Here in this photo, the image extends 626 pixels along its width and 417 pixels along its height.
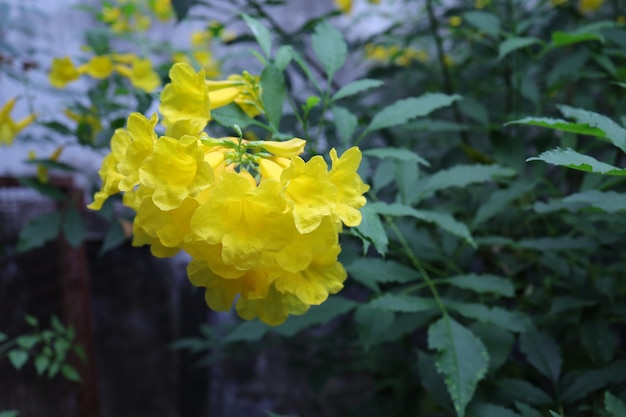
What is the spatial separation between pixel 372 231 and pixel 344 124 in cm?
32

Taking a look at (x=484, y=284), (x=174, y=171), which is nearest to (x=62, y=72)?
(x=174, y=171)

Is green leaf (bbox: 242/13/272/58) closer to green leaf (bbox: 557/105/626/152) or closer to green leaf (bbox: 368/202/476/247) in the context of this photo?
green leaf (bbox: 368/202/476/247)

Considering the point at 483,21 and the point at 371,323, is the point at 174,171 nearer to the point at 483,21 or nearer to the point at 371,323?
the point at 371,323

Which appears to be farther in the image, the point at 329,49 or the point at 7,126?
the point at 7,126

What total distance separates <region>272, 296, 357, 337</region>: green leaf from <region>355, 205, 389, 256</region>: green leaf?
36cm

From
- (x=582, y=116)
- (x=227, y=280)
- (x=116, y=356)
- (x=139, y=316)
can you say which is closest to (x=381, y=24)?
Result: (x=139, y=316)

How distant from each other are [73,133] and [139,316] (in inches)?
52.5

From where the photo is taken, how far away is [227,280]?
2.19 ft

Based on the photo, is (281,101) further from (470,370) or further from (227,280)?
(470,370)

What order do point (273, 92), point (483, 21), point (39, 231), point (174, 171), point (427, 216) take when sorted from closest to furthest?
point (174, 171) → point (273, 92) → point (427, 216) → point (483, 21) → point (39, 231)

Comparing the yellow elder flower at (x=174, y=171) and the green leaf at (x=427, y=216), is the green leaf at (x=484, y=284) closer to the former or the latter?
A: the green leaf at (x=427, y=216)

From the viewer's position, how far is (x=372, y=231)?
0.68 meters

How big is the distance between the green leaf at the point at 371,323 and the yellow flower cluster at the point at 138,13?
63.4 inches

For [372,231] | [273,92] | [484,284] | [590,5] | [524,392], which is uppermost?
[273,92]
